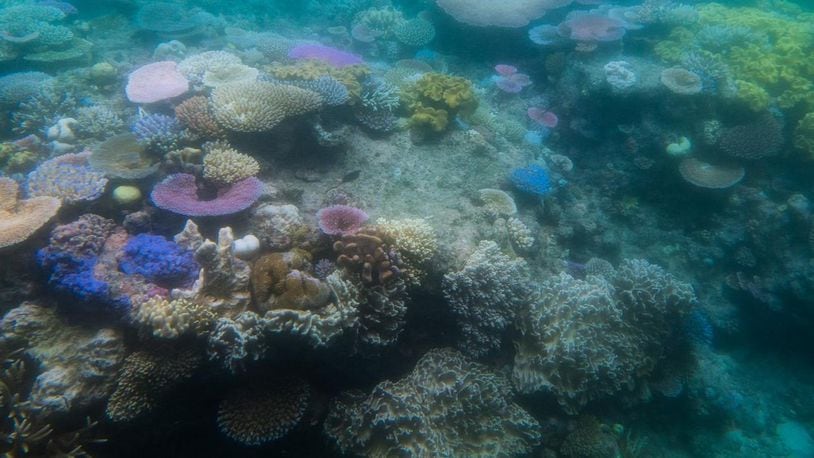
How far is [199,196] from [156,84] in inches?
105

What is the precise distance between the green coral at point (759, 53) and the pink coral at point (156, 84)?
10.4 metres

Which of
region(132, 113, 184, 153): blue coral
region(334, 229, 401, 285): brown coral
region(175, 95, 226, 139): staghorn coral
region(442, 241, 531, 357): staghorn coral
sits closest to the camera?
region(334, 229, 401, 285): brown coral

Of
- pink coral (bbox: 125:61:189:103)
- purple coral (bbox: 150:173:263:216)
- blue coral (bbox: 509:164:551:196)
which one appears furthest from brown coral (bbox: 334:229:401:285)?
pink coral (bbox: 125:61:189:103)

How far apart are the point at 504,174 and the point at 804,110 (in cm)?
666

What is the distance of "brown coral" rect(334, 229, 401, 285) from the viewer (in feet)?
14.2

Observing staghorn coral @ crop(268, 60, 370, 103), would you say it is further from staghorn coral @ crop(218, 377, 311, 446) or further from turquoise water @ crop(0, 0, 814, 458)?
staghorn coral @ crop(218, 377, 311, 446)

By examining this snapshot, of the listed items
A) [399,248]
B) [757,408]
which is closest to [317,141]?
[399,248]

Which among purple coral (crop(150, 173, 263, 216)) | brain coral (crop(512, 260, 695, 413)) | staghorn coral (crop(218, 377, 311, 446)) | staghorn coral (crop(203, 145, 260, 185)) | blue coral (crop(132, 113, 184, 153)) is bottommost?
brain coral (crop(512, 260, 695, 413))

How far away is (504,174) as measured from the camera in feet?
22.8

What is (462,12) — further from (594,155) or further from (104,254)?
(104,254)

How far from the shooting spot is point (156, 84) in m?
6.08

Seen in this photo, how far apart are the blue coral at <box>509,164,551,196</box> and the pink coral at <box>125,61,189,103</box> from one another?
17.8 ft

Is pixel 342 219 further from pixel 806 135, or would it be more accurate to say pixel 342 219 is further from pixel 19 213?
pixel 806 135

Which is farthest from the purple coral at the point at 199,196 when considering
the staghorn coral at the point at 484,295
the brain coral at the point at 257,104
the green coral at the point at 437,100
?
the green coral at the point at 437,100
